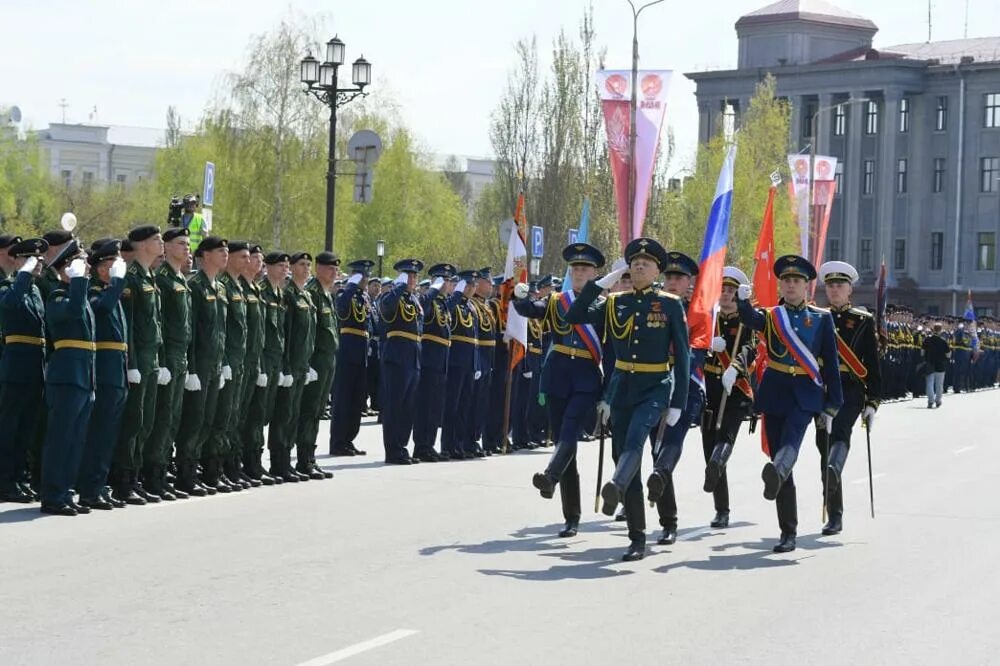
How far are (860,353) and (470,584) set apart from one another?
183 inches

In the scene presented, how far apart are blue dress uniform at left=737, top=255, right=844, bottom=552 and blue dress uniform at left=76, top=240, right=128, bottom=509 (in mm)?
4615

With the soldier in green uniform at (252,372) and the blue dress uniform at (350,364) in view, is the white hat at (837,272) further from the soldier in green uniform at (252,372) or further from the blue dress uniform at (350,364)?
the blue dress uniform at (350,364)

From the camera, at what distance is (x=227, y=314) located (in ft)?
46.9

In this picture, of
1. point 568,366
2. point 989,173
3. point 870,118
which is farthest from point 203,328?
point 870,118

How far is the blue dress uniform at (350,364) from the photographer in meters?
18.4

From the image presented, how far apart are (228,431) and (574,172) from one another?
35238mm

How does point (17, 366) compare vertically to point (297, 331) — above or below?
below

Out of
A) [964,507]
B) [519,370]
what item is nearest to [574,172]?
[519,370]

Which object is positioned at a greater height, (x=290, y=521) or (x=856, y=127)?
(x=856, y=127)

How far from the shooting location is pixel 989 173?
277 ft

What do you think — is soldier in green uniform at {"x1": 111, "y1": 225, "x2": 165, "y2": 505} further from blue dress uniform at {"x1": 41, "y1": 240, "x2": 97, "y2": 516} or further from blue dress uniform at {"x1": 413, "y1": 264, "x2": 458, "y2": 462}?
blue dress uniform at {"x1": 413, "y1": 264, "x2": 458, "y2": 462}

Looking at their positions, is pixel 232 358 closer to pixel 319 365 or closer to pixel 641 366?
pixel 319 365

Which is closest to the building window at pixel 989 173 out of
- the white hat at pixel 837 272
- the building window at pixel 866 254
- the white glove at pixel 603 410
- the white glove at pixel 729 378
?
the building window at pixel 866 254

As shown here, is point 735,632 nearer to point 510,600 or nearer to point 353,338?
point 510,600
